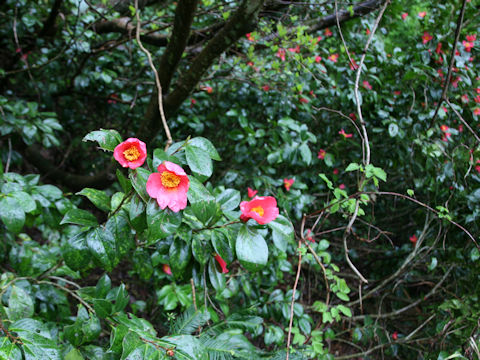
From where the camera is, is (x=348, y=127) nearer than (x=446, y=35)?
No

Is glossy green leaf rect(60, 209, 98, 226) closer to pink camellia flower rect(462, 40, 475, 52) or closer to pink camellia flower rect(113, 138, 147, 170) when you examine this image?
pink camellia flower rect(113, 138, 147, 170)

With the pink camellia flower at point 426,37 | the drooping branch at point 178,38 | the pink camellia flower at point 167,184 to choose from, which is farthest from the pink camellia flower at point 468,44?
the pink camellia flower at point 167,184

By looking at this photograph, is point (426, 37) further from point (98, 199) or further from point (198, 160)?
point (98, 199)

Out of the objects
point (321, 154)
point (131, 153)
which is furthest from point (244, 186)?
point (131, 153)

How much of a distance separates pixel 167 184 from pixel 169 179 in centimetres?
1

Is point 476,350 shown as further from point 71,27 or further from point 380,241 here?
point 71,27

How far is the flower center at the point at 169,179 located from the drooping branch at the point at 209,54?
0.85m

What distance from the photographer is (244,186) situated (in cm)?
193

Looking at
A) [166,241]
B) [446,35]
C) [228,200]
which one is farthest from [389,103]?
[166,241]

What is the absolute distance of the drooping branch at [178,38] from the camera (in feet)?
4.42

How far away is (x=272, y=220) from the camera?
2.74 ft

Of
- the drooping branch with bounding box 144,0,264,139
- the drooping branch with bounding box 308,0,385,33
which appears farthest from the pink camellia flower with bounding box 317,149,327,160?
the drooping branch with bounding box 144,0,264,139

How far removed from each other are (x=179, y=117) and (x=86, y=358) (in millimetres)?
1336

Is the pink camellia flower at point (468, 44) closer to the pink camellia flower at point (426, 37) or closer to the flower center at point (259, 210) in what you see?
the pink camellia flower at point (426, 37)
